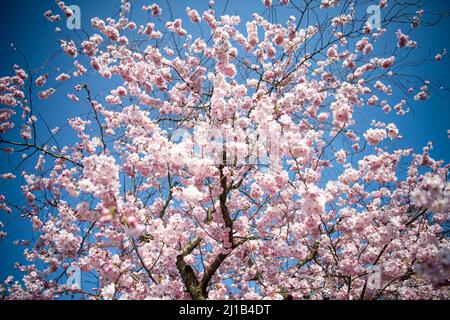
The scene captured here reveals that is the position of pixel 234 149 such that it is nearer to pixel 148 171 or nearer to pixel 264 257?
pixel 148 171

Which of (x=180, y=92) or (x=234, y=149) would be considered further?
(x=180, y=92)

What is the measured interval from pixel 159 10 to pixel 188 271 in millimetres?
7044

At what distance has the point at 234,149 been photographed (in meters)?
4.44

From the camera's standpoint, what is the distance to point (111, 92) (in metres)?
6.57

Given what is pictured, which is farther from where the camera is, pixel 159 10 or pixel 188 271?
pixel 159 10

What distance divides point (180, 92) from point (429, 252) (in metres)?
6.14

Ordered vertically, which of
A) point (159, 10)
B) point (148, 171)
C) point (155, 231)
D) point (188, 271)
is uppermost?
point (159, 10)

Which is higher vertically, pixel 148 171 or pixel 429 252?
pixel 148 171
